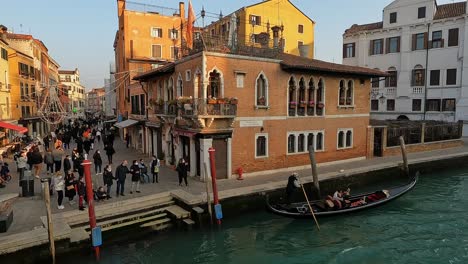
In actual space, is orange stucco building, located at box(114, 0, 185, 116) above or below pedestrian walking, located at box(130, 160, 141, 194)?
above

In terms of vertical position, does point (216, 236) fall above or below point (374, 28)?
below

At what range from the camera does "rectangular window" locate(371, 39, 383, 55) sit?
38.3 m

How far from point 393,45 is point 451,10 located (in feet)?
20.2

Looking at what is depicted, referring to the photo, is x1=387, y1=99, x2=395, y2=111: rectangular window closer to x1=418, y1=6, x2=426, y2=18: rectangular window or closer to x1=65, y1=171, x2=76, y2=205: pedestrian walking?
x1=418, y1=6, x2=426, y2=18: rectangular window

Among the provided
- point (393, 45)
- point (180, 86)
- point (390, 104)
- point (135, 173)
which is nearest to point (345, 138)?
point (180, 86)

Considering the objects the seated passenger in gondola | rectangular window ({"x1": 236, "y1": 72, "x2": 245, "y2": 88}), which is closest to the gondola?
the seated passenger in gondola

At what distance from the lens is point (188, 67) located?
17.3 m

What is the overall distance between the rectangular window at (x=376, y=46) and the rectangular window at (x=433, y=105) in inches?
304

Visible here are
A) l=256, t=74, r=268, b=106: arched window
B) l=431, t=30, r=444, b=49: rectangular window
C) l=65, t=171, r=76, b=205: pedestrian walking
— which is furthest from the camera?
l=431, t=30, r=444, b=49: rectangular window

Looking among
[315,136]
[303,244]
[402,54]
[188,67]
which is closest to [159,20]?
[188,67]

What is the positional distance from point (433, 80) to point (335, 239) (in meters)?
30.4

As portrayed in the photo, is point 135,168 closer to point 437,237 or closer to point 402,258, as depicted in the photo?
point 402,258

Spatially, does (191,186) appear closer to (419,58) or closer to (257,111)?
(257,111)

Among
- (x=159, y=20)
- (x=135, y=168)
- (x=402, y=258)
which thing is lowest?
(x=402, y=258)
